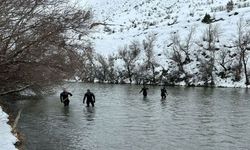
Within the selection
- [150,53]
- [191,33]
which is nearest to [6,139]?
[191,33]

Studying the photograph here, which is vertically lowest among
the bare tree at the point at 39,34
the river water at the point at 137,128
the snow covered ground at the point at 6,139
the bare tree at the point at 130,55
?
the river water at the point at 137,128

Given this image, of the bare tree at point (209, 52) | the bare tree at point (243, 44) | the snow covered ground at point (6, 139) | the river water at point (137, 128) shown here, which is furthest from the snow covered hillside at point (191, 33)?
the snow covered ground at point (6, 139)

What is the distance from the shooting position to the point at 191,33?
88.6 m

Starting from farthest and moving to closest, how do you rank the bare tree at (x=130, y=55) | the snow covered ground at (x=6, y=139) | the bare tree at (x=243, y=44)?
1. the bare tree at (x=130, y=55)
2. the bare tree at (x=243, y=44)
3. the snow covered ground at (x=6, y=139)

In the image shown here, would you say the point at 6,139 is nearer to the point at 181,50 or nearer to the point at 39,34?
the point at 39,34

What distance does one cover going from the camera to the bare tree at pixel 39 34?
40.9ft

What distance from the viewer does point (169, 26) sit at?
3986 inches

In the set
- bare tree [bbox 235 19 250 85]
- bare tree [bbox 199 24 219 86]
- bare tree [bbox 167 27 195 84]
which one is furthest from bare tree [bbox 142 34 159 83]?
bare tree [bbox 235 19 250 85]

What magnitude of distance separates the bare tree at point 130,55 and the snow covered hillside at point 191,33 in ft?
13.4

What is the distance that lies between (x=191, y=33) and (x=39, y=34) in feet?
255

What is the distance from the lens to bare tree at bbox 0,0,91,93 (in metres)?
12.5

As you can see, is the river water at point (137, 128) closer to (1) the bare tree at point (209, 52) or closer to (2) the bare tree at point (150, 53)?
(1) the bare tree at point (209, 52)

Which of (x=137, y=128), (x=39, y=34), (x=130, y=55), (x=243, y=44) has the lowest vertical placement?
(x=137, y=128)

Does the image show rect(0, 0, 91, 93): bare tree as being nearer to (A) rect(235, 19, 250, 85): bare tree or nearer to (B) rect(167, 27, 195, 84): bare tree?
(A) rect(235, 19, 250, 85): bare tree
